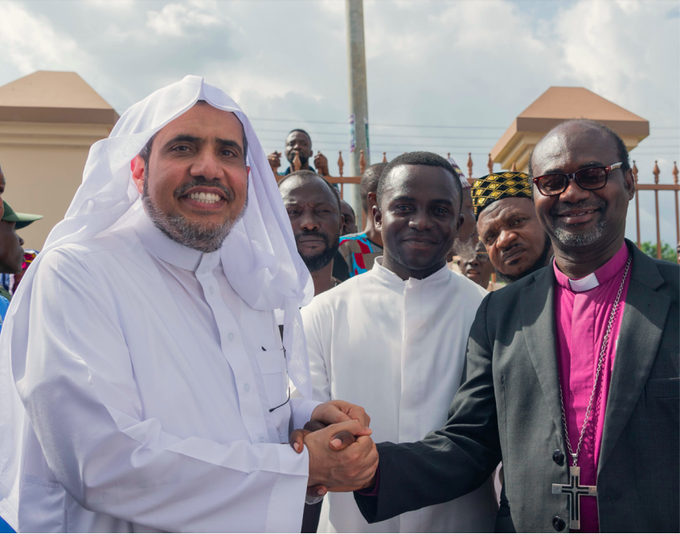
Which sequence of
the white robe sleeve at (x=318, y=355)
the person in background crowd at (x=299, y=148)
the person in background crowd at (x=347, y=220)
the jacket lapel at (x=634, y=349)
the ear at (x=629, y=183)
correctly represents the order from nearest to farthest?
the jacket lapel at (x=634, y=349) → the ear at (x=629, y=183) → the white robe sleeve at (x=318, y=355) → the person in background crowd at (x=347, y=220) → the person in background crowd at (x=299, y=148)

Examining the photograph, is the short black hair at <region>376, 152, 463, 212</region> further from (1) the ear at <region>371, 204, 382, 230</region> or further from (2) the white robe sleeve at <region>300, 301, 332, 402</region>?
(2) the white robe sleeve at <region>300, 301, 332, 402</region>

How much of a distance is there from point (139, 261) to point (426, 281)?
1.48 meters

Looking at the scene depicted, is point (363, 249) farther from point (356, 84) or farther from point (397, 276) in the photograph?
point (356, 84)

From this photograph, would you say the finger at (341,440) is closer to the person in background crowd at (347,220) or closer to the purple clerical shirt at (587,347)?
the purple clerical shirt at (587,347)

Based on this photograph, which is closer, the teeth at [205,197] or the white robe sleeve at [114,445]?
the white robe sleeve at [114,445]

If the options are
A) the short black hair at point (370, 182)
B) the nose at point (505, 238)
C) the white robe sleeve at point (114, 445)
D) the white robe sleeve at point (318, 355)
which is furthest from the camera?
the short black hair at point (370, 182)

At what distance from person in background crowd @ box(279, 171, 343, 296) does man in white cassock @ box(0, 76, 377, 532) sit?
1501 mm

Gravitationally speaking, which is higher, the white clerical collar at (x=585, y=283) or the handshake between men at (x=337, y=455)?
the white clerical collar at (x=585, y=283)

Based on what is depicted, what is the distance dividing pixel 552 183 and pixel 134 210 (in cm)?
175

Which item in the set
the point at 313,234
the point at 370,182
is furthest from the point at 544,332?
the point at 370,182

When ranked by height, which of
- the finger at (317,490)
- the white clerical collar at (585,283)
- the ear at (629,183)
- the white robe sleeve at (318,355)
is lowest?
the finger at (317,490)

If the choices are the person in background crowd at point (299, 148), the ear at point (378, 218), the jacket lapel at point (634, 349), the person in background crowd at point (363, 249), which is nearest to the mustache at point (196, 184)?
the ear at point (378, 218)

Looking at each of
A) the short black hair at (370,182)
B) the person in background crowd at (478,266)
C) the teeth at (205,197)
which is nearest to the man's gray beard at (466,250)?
the person in background crowd at (478,266)

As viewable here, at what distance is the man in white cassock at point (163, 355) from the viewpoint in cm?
170
